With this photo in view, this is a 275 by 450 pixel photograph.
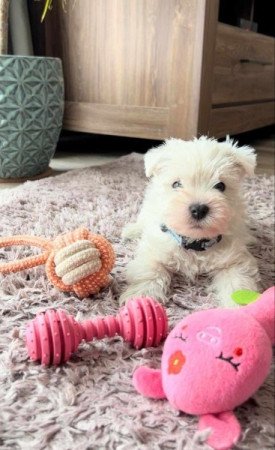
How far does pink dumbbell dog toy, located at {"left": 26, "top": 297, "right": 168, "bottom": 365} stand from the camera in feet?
2.42

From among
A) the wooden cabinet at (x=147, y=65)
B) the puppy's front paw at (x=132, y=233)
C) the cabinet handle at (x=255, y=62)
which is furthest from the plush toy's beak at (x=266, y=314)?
the cabinet handle at (x=255, y=62)

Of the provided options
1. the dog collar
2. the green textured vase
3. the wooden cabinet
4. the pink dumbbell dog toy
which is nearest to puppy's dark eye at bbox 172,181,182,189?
the dog collar

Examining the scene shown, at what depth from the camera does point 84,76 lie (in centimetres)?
246

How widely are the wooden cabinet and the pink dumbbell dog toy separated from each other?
1.55 meters

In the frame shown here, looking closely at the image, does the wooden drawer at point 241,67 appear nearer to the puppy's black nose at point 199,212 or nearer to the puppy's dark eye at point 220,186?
the puppy's dark eye at point 220,186

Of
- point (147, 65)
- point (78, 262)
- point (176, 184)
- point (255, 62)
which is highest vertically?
point (255, 62)

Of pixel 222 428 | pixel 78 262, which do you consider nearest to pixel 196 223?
pixel 78 262

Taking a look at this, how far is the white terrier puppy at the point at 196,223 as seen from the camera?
102cm

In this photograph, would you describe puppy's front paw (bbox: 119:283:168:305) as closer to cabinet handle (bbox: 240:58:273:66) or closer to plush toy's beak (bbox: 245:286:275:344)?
plush toy's beak (bbox: 245:286:275:344)

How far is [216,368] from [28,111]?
61.7 inches

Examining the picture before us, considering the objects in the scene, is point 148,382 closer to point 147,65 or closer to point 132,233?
point 132,233

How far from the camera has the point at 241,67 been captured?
8.98ft

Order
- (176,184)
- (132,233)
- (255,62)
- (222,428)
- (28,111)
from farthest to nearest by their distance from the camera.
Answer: (255,62) → (28,111) → (132,233) → (176,184) → (222,428)

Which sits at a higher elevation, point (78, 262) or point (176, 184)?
point (176, 184)
